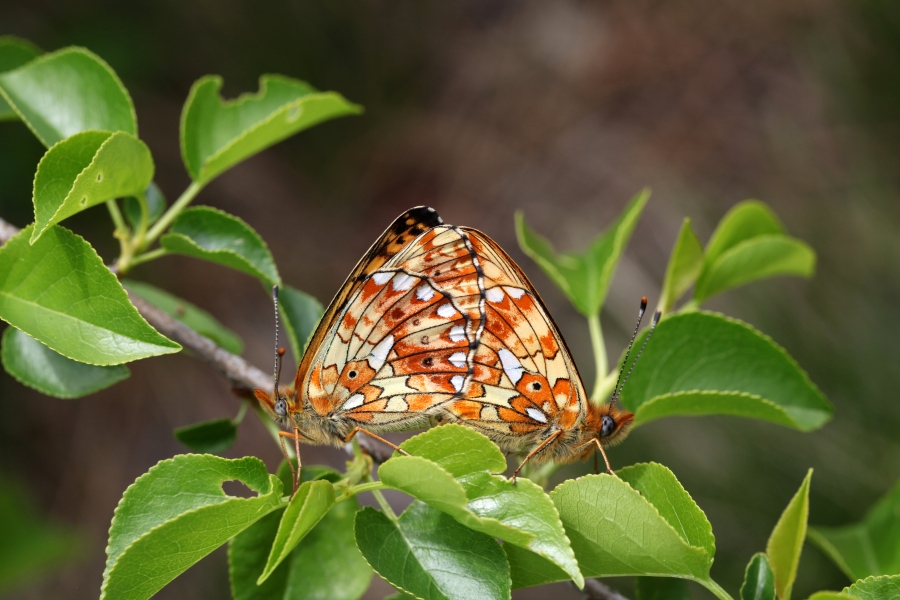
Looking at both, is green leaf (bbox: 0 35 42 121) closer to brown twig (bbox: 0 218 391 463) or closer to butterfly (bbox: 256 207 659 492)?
brown twig (bbox: 0 218 391 463)

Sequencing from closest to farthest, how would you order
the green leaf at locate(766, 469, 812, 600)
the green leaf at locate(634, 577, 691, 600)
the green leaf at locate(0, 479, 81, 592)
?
1. the green leaf at locate(766, 469, 812, 600)
2. the green leaf at locate(634, 577, 691, 600)
3. the green leaf at locate(0, 479, 81, 592)

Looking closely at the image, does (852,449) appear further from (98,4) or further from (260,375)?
(98,4)

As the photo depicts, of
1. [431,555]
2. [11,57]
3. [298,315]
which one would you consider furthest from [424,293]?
[11,57]

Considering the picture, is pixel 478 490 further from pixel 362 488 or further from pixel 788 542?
pixel 788 542

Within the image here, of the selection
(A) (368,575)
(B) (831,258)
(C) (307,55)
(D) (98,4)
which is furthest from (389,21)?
(A) (368,575)

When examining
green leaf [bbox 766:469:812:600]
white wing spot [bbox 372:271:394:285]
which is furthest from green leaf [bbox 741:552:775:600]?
white wing spot [bbox 372:271:394:285]
